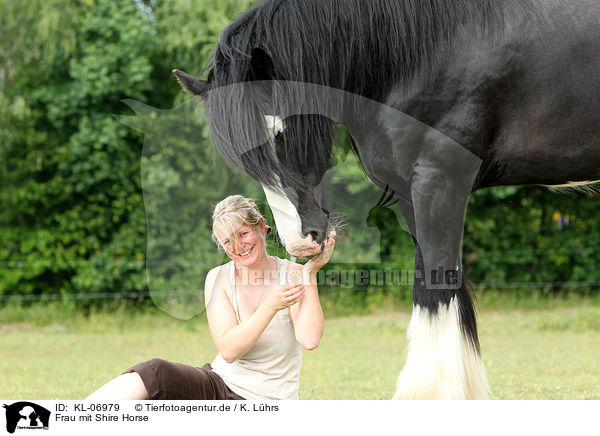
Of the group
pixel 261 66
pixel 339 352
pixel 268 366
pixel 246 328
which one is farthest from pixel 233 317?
pixel 339 352

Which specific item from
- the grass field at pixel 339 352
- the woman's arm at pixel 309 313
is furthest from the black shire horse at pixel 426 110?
the grass field at pixel 339 352

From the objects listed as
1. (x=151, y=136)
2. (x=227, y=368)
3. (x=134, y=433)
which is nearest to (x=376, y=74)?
(x=227, y=368)

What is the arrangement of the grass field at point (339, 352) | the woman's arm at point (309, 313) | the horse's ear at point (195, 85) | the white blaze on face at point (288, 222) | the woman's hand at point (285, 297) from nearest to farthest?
the woman's hand at point (285, 297) → the woman's arm at point (309, 313) → the white blaze on face at point (288, 222) → the horse's ear at point (195, 85) → the grass field at point (339, 352)

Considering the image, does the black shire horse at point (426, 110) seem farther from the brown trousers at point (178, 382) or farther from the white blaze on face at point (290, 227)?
the brown trousers at point (178, 382)

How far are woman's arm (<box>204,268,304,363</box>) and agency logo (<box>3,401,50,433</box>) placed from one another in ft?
2.11

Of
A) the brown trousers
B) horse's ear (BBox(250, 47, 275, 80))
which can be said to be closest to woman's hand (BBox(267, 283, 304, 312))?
the brown trousers

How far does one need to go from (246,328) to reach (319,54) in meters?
1.13

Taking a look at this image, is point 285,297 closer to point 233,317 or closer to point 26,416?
point 233,317

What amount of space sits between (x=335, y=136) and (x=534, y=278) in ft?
24.0

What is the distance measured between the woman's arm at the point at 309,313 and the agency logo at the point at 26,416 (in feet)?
3.06

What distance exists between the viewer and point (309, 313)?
2326mm

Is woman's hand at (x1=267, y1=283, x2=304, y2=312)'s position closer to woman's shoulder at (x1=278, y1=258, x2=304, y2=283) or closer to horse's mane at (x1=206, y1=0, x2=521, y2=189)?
woman's shoulder at (x1=278, y1=258, x2=304, y2=283)

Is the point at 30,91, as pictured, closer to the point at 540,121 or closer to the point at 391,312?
the point at 391,312

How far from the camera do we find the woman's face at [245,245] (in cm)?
241
